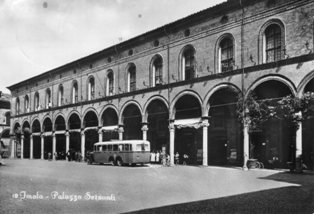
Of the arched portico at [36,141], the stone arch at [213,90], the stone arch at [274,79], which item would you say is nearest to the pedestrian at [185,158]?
the stone arch at [213,90]

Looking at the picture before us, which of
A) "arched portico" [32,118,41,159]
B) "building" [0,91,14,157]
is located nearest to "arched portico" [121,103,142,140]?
"arched portico" [32,118,41,159]

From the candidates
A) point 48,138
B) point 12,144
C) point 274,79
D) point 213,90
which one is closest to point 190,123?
point 213,90

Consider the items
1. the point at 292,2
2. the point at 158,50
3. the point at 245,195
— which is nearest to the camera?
the point at 245,195

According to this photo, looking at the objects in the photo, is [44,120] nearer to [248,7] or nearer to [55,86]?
[55,86]

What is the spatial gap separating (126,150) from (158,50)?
7522 mm

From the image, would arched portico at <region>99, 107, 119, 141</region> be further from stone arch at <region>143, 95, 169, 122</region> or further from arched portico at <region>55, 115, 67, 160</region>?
arched portico at <region>55, 115, 67, 160</region>

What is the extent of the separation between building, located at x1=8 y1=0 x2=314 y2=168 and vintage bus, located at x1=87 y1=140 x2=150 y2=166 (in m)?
2.01

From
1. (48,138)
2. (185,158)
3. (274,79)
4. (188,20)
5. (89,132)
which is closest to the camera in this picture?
(274,79)

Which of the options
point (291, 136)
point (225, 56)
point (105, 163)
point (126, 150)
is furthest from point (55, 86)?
point (291, 136)

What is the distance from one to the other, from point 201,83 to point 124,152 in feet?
21.7

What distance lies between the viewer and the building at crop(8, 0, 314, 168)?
17.8 m

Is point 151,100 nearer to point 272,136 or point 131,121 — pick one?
point 131,121

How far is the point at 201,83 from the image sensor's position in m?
21.5

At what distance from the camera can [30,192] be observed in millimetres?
10297
